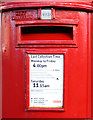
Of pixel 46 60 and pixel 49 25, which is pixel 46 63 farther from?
pixel 49 25

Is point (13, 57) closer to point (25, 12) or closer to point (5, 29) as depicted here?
point (5, 29)

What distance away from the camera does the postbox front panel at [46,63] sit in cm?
203

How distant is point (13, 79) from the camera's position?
2.07m

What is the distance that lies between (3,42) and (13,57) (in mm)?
218

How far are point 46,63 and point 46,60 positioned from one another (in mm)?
35

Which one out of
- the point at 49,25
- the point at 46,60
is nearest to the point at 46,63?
the point at 46,60

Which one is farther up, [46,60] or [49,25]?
[49,25]

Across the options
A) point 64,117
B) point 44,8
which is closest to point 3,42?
point 44,8

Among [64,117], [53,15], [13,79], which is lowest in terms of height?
[64,117]

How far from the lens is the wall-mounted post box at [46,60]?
2.03m

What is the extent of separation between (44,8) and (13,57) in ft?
2.19

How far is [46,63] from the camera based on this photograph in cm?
205

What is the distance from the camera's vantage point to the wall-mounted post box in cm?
203

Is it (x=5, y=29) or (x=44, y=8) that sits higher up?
(x=44, y=8)
